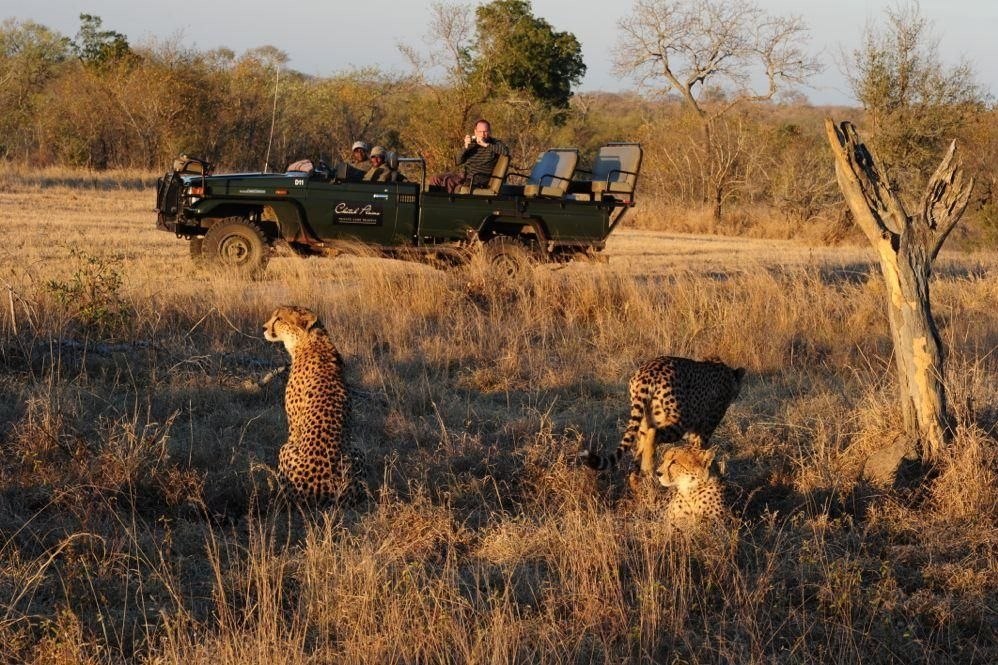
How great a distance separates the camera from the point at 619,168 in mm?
13062

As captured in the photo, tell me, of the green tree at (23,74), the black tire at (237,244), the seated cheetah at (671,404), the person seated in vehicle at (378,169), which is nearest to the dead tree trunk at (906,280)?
the seated cheetah at (671,404)

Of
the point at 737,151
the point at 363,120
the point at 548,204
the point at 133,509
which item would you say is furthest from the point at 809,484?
the point at 363,120

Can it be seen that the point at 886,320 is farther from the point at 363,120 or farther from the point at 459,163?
the point at 363,120

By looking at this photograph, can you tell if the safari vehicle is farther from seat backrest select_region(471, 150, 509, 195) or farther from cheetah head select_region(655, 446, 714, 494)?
cheetah head select_region(655, 446, 714, 494)

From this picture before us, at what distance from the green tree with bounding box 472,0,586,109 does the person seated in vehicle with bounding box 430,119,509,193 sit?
18359 mm

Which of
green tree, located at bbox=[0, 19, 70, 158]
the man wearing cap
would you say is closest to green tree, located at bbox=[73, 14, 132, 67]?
green tree, located at bbox=[0, 19, 70, 158]

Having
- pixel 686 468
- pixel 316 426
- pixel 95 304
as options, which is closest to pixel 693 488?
pixel 686 468

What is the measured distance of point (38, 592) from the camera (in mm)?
4055

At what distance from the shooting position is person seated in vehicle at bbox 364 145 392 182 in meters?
12.1

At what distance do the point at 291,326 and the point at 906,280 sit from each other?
10.6 feet

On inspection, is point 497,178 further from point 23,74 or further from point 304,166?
point 23,74

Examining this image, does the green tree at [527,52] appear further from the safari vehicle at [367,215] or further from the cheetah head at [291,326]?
the cheetah head at [291,326]

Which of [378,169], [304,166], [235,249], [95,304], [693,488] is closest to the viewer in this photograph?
[693,488]

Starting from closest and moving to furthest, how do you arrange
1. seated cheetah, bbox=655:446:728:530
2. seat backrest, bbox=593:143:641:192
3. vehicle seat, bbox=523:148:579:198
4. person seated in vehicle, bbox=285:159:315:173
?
1. seated cheetah, bbox=655:446:728:530
2. person seated in vehicle, bbox=285:159:315:173
3. vehicle seat, bbox=523:148:579:198
4. seat backrest, bbox=593:143:641:192
